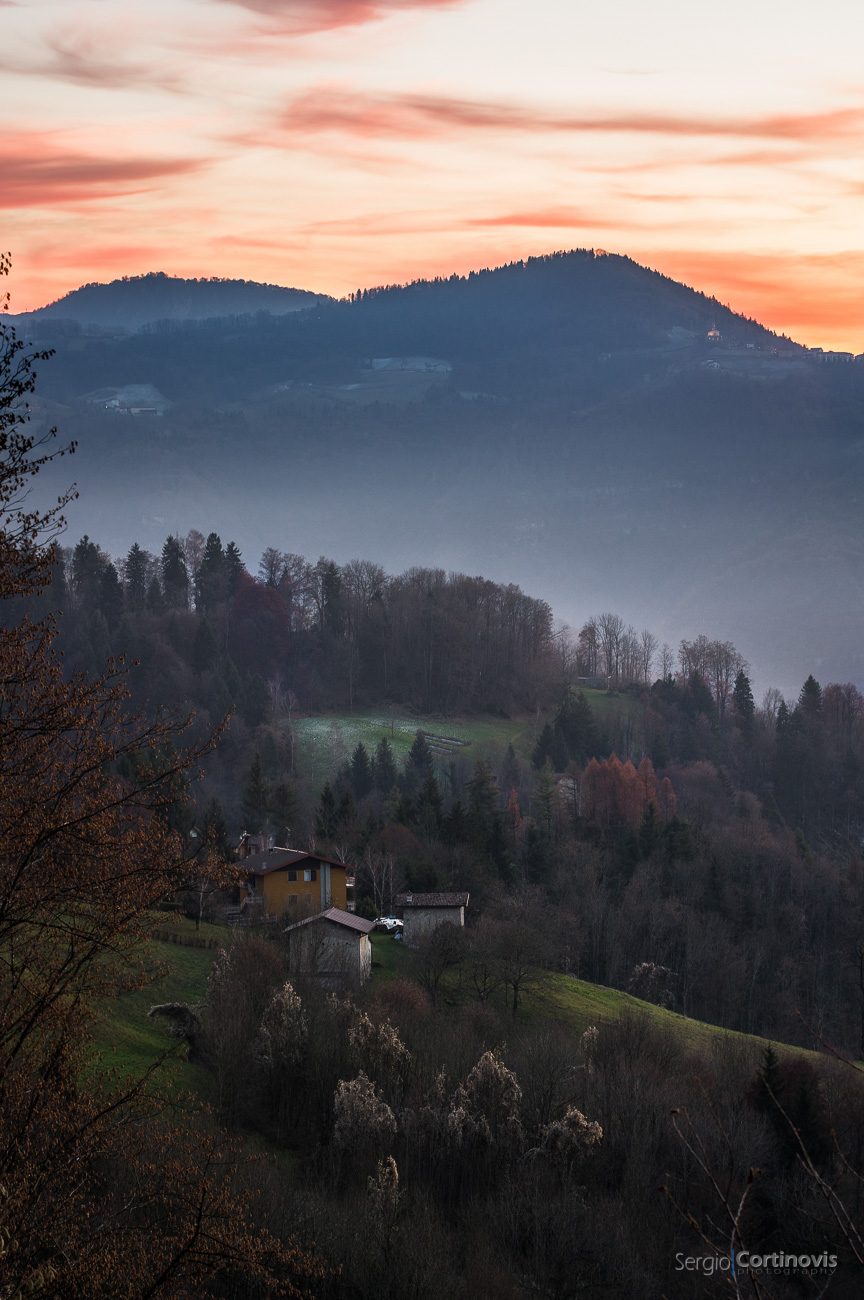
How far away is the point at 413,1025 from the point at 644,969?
2876 cm

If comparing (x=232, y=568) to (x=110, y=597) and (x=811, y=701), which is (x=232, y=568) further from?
(x=811, y=701)

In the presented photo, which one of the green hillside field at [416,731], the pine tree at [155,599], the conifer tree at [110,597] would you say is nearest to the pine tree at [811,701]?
the green hillside field at [416,731]

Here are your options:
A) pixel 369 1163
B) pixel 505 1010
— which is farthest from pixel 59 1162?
pixel 505 1010

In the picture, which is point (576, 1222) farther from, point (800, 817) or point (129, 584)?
point (129, 584)

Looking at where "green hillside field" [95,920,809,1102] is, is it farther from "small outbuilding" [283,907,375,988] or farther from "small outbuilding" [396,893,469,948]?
"small outbuilding" [283,907,375,988]

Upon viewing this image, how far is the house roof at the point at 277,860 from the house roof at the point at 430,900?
436cm

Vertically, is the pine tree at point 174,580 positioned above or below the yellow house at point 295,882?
above

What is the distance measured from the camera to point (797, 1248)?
2508 centimetres

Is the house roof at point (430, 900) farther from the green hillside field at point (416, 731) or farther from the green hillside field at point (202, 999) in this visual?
the green hillside field at point (416, 731)

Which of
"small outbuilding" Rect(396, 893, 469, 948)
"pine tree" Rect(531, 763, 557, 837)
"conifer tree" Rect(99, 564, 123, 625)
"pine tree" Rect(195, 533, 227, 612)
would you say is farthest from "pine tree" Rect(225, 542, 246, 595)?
"small outbuilding" Rect(396, 893, 469, 948)

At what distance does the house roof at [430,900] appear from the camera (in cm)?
5044

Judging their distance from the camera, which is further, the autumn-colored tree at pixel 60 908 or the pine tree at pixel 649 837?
the pine tree at pixel 649 837

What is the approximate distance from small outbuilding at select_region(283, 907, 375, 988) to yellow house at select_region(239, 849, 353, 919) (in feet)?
30.5

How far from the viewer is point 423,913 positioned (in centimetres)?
5053
